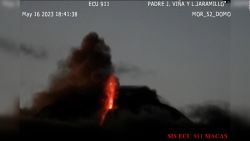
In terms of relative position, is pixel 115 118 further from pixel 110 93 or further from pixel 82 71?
pixel 82 71

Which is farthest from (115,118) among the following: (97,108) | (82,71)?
(82,71)

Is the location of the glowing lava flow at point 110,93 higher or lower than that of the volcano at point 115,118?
higher

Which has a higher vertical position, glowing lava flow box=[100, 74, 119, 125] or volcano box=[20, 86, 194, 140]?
glowing lava flow box=[100, 74, 119, 125]

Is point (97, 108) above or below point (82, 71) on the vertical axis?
below

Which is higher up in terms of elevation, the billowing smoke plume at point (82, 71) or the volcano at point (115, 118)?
the billowing smoke plume at point (82, 71)
